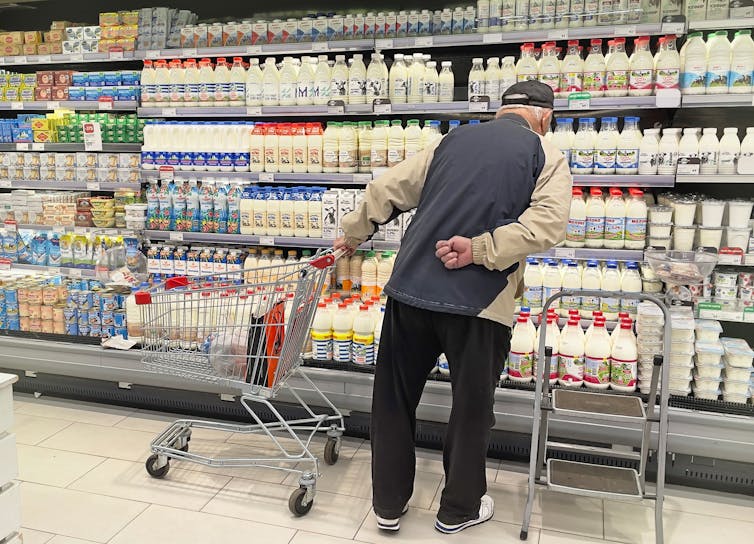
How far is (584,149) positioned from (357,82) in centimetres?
131

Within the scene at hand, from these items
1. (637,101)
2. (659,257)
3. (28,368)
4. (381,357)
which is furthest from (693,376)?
(28,368)

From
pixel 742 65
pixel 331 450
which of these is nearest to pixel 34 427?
pixel 331 450

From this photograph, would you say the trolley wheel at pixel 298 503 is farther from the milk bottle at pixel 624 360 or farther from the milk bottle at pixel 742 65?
the milk bottle at pixel 742 65

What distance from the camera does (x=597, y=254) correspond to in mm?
3590

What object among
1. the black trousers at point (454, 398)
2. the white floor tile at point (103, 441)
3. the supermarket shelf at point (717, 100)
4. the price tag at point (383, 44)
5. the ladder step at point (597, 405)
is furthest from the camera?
the price tag at point (383, 44)

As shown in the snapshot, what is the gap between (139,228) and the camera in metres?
4.45

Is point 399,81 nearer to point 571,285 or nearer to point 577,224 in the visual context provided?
point 577,224

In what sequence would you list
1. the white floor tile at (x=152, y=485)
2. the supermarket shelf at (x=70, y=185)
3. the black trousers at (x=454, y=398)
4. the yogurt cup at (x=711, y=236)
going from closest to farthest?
the black trousers at (x=454, y=398)
the white floor tile at (x=152, y=485)
the yogurt cup at (x=711, y=236)
the supermarket shelf at (x=70, y=185)

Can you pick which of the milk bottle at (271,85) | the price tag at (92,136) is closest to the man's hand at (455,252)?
the milk bottle at (271,85)

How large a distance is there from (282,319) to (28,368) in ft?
7.28

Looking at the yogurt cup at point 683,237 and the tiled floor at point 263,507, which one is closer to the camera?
the tiled floor at point 263,507

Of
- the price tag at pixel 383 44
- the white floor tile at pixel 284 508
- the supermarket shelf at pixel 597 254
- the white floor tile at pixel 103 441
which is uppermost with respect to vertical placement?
the price tag at pixel 383 44

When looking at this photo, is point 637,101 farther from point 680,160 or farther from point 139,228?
point 139,228

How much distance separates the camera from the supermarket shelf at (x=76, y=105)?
4566 mm
